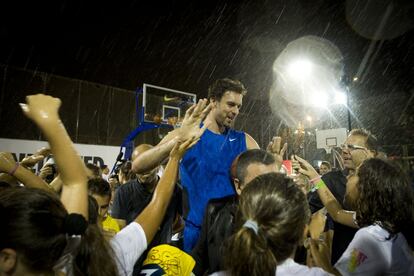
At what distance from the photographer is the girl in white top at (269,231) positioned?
1.50 metres

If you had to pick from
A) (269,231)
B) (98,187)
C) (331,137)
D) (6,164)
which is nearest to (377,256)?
(269,231)

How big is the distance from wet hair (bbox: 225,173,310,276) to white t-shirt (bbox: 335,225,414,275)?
0.74 metres

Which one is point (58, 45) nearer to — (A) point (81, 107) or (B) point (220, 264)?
(A) point (81, 107)

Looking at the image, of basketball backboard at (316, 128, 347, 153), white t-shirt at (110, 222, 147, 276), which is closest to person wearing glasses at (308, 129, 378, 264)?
white t-shirt at (110, 222, 147, 276)

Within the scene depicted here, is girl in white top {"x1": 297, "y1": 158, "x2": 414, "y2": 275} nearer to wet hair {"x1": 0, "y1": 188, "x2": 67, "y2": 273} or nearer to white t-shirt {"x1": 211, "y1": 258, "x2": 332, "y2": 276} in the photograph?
white t-shirt {"x1": 211, "y1": 258, "x2": 332, "y2": 276}

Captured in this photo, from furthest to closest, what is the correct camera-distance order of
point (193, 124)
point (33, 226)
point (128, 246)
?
point (193, 124), point (128, 246), point (33, 226)

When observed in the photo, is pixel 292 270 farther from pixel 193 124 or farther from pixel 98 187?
pixel 98 187

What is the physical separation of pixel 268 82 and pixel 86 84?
10.1 metres

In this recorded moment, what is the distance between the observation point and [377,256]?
6.99 feet

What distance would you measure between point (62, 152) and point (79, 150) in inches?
460

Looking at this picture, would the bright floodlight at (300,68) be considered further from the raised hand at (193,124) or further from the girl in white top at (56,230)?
the girl in white top at (56,230)

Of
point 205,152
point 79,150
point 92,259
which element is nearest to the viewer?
point 92,259

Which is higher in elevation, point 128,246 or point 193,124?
point 193,124

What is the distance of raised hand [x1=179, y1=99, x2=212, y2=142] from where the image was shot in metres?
2.37
